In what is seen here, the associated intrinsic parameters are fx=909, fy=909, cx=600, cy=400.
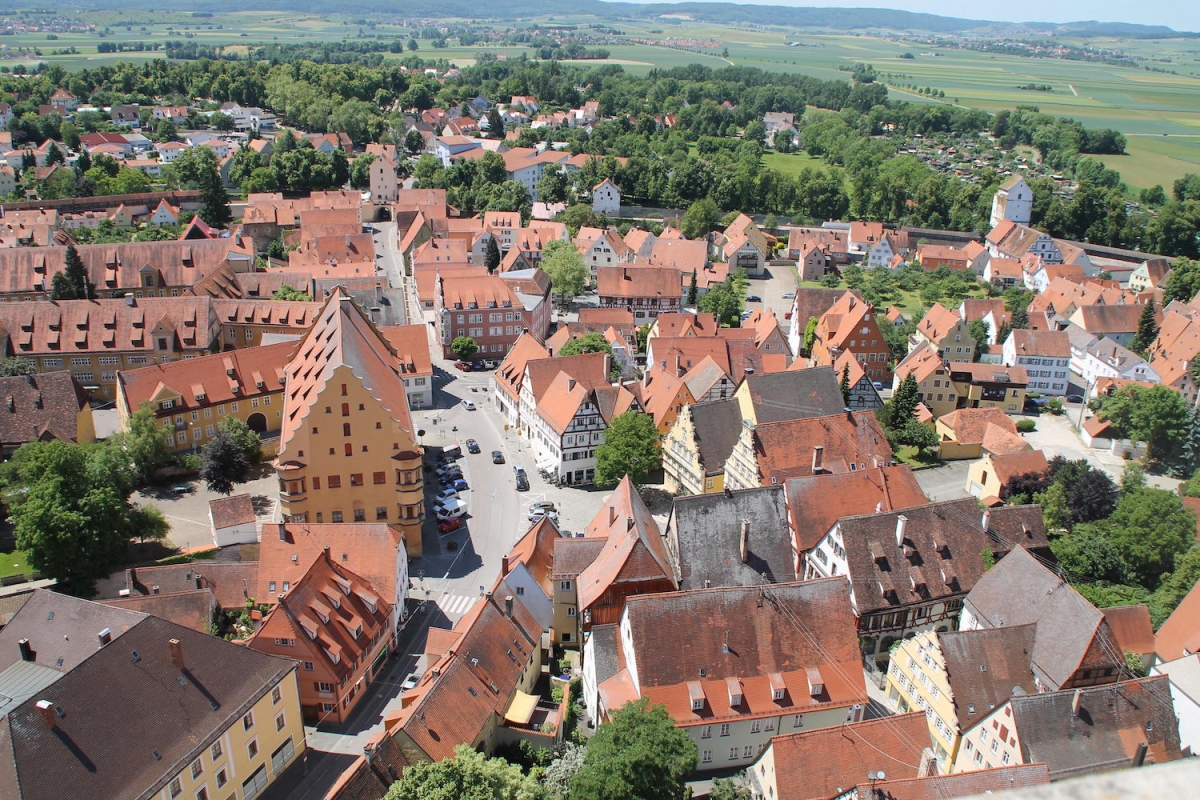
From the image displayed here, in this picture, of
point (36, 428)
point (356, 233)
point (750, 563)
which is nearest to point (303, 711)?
point (750, 563)

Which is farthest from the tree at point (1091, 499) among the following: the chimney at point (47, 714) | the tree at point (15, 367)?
the tree at point (15, 367)

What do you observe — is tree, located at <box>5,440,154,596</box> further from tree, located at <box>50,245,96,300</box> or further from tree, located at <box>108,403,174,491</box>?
tree, located at <box>50,245,96,300</box>

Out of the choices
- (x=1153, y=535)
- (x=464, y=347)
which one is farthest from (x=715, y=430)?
(x=464, y=347)

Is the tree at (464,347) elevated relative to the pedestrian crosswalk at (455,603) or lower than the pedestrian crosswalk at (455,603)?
elevated

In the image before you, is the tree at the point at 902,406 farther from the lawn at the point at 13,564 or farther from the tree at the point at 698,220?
the tree at the point at 698,220

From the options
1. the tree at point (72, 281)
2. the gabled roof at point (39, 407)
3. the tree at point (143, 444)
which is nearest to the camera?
the tree at point (143, 444)

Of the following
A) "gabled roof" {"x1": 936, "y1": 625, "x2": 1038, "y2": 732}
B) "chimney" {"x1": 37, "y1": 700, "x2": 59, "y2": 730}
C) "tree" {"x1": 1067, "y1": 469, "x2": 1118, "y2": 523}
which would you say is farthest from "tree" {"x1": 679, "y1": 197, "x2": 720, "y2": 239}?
"chimney" {"x1": 37, "y1": 700, "x2": 59, "y2": 730}

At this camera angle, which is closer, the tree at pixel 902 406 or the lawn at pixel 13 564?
the lawn at pixel 13 564
